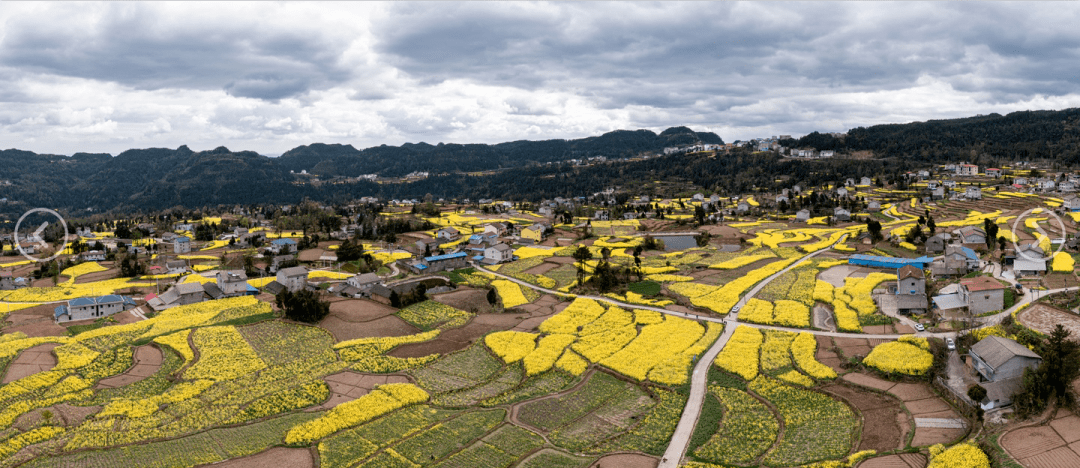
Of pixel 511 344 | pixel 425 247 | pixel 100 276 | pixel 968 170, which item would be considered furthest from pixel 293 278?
pixel 968 170

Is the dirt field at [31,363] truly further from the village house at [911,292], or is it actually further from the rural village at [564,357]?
the village house at [911,292]

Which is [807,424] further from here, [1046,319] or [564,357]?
[1046,319]

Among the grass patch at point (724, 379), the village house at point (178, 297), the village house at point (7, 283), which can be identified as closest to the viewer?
the grass patch at point (724, 379)

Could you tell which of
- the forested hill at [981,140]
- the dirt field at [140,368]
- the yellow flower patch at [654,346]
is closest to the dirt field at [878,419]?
the yellow flower patch at [654,346]

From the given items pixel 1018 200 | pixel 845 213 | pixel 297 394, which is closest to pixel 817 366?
pixel 297 394

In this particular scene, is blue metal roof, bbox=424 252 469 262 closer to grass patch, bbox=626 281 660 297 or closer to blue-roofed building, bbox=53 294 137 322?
grass patch, bbox=626 281 660 297
